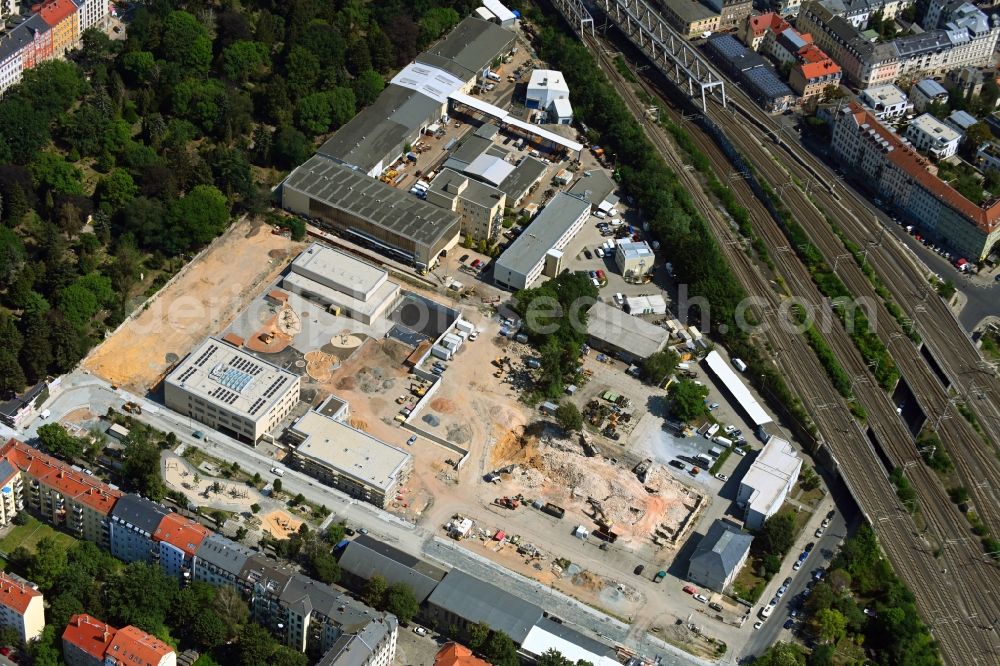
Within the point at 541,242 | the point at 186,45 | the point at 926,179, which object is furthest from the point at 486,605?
the point at 186,45

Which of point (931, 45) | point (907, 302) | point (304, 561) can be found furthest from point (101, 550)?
point (931, 45)

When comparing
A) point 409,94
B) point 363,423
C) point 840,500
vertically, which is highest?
point 409,94

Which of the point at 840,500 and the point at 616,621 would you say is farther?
the point at 840,500

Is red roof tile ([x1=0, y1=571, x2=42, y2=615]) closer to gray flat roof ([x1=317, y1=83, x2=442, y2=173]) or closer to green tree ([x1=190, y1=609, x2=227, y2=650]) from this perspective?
green tree ([x1=190, y1=609, x2=227, y2=650])

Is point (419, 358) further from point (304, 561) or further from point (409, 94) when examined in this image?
point (409, 94)

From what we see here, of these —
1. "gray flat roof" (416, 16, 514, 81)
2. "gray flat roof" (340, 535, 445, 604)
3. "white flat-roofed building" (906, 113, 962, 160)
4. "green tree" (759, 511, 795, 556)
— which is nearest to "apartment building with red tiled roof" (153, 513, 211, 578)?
"gray flat roof" (340, 535, 445, 604)

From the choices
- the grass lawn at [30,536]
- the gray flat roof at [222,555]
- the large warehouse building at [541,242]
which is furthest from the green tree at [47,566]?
the large warehouse building at [541,242]
